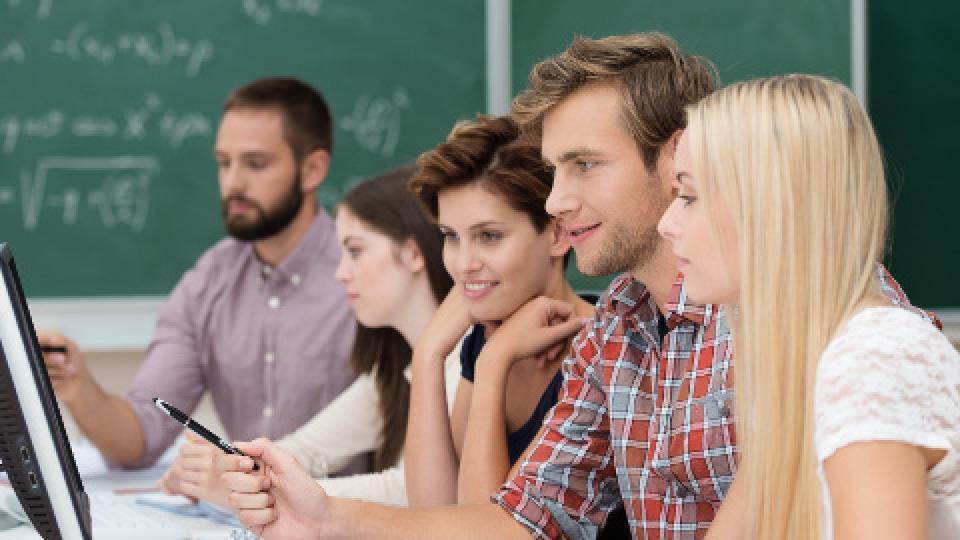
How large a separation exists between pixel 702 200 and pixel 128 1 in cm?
290

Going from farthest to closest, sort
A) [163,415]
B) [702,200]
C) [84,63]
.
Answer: [84,63]
[163,415]
[702,200]

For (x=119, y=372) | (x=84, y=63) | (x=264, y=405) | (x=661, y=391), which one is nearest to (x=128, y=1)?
(x=84, y=63)

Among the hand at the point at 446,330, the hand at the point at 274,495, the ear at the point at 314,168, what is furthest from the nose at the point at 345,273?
the hand at the point at 274,495

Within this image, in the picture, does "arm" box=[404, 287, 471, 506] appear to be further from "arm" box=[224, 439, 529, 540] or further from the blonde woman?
the blonde woman

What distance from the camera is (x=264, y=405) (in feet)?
10.9

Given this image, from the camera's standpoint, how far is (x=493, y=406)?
215 cm

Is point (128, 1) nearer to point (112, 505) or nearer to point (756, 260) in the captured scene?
point (112, 505)

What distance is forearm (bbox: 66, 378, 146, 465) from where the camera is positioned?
117 inches

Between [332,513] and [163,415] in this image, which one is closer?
[332,513]

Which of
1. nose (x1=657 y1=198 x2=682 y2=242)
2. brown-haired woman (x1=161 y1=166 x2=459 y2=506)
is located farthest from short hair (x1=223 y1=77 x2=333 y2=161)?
nose (x1=657 y1=198 x2=682 y2=242)

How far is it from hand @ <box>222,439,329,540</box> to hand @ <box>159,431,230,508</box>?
0.37 m

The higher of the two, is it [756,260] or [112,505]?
[756,260]

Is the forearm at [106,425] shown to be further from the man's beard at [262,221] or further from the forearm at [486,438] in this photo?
the forearm at [486,438]

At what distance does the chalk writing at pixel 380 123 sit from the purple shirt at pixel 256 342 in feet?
1.89
